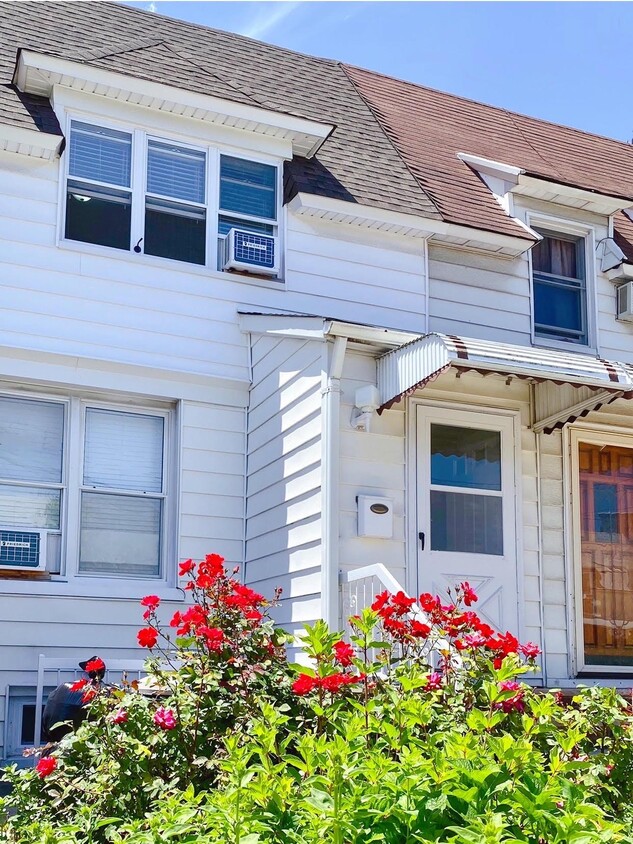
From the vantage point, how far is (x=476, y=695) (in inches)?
174

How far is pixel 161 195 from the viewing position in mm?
9070

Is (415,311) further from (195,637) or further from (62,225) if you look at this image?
(195,637)

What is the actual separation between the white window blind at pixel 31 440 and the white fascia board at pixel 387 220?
2839mm

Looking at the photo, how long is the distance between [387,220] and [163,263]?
2126mm

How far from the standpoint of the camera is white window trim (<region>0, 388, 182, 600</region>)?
805 cm

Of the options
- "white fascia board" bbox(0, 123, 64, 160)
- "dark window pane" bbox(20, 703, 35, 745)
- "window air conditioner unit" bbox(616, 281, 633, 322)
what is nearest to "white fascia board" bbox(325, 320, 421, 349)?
"white fascia board" bbox(0, 123, 64, 160)

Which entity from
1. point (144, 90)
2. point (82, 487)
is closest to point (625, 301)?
point (144, 90)

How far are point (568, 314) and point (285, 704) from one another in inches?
285

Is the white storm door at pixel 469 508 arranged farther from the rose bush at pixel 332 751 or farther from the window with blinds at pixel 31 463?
the window with blinds at pixel 31 463

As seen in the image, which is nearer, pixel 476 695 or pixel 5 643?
pixel 476 695

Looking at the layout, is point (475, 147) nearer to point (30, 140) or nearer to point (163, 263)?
point (163, 263)

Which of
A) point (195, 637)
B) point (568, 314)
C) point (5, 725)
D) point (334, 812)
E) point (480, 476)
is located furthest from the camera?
point (568, 314)

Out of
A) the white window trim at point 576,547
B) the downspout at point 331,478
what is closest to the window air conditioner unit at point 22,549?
the downspout at point 331,478

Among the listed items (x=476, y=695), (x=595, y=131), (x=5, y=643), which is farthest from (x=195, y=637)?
(x=595, y=131)
